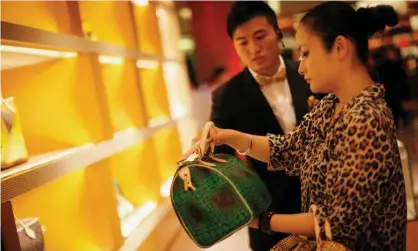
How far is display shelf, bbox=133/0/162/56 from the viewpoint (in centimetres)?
304

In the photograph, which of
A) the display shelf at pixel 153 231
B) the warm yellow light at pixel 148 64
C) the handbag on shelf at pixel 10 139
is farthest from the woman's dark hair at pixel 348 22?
the warm yellow light at pixel 148 64

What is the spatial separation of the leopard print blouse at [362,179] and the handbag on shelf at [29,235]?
88 cm

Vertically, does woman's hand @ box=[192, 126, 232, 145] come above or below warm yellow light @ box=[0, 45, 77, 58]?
below

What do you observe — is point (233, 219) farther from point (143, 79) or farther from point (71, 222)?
point (143, 79)

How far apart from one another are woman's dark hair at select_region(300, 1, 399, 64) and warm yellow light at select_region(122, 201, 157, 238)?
4.48 ft

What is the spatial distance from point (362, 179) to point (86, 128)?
1.24 metres

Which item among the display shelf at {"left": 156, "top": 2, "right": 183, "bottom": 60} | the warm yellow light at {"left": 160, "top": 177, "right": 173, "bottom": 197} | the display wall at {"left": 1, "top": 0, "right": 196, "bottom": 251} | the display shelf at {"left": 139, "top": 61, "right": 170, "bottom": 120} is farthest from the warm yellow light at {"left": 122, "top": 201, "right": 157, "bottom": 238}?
the display shelf at {"left": 156, "top": 2, "right": 183, "bottom": 60}

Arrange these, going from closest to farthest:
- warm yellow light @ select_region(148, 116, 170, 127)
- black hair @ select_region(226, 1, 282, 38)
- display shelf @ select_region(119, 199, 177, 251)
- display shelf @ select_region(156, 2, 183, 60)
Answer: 1. black hair @ select_region(226, 1, 282, 38)
2. display shelf @ select_region(119, 199, 177, 251)
3. warm yellow light @ select_region(148, 116, 170, 127)
4. display shelf @ select_region(156, 2, 183, 60)

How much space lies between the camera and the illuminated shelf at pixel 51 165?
1.13m

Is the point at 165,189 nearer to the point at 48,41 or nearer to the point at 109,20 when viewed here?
the point at 109,20

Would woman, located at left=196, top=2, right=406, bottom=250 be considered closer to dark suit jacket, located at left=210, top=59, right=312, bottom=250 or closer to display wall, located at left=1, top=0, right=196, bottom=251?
dark suit jacket, located at left=210, top=59, right=312, bottom=250

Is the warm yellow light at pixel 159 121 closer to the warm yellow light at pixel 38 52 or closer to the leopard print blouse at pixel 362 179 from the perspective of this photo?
the warm yellow light at pixel 38 52

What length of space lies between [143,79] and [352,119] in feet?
7.79

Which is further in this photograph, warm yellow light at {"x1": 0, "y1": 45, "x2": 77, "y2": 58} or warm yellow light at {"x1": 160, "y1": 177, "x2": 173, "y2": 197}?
warm yellow light at {"x1": 160, "y1": 177, "x2": 173, "y2": 197}
